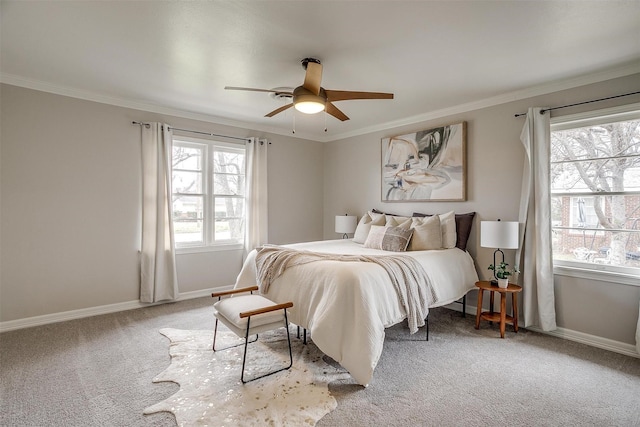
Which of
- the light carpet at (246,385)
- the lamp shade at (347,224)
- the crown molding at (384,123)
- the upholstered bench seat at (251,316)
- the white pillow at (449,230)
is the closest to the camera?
the light carpet at (246,385)

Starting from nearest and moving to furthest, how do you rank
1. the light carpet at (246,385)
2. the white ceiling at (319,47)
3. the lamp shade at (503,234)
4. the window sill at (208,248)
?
the light carpet at (246,385), the white ceiling at (319,47), the lamp shade at (503,234), the window sill at (208,248)

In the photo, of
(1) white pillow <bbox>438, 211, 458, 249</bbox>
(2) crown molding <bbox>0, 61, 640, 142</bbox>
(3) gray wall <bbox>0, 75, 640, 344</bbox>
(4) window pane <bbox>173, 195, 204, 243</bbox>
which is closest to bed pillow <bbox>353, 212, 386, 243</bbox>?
(3) gray wall <bbox>0, 75, 640, 344</bbox>

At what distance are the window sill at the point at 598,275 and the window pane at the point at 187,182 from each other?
183 inches

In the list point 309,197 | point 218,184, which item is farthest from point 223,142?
point 309,197

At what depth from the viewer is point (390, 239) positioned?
3.96 m

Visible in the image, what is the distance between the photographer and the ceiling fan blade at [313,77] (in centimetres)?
254

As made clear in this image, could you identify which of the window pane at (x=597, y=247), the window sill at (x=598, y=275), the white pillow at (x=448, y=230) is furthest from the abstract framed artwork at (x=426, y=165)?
the window sill at (x=598, y=275)

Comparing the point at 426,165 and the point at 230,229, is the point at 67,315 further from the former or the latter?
the point at 426,165

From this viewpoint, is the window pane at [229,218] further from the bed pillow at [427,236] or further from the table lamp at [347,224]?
the bed pillow at [427,236]

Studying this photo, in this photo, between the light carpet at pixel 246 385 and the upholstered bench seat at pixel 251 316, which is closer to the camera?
the light carpet at pixel 246 385

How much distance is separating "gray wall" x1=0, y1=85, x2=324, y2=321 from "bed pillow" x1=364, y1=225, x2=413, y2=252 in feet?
8.73

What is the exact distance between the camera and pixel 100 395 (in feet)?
7.49

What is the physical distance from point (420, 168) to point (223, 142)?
2981 millimetres

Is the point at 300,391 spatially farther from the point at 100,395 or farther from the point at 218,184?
the point at 218,184
